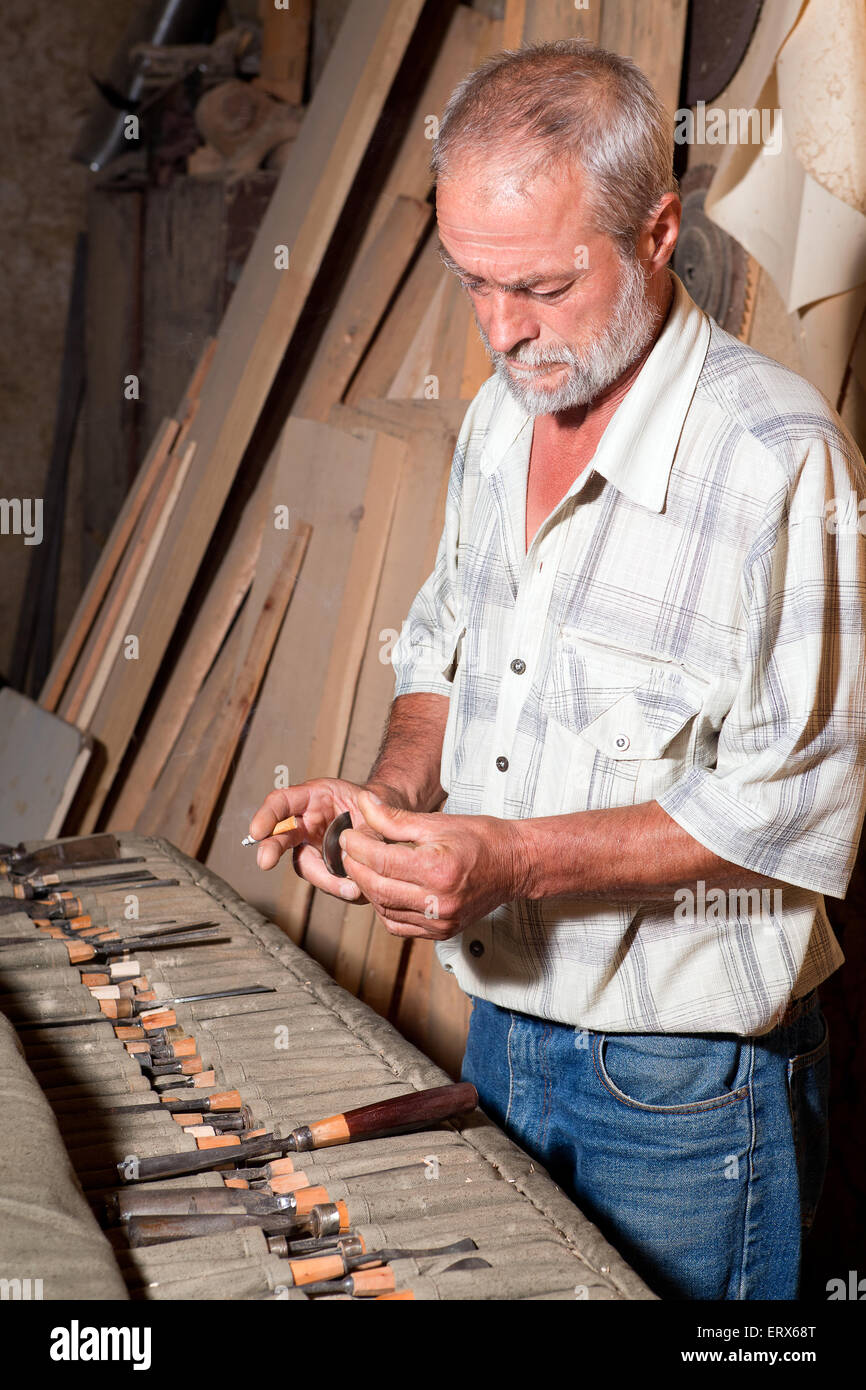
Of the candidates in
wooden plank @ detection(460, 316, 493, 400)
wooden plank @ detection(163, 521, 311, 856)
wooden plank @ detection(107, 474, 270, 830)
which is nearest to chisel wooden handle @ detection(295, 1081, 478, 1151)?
wooden plank @ detection(460, 316, 493, 400)

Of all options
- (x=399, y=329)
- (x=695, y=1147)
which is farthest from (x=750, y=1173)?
(x=399, y=329)

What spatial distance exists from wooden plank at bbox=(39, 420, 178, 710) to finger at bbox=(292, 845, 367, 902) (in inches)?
116

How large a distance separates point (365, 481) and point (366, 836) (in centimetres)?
165

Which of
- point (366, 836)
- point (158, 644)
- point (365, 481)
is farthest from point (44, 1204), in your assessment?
point (158, 644)

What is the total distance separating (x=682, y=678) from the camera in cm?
150

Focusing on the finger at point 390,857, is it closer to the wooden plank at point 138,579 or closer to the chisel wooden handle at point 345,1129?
the chisel wooden handle at point 345,1129

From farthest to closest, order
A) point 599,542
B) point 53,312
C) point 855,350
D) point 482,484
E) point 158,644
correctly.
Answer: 1. point 53,312
2. point 158,644
3. point 855,350
4. point 482,484
5. point 599,542

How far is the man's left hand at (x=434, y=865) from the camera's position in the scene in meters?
1.39

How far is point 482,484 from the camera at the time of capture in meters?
1.83

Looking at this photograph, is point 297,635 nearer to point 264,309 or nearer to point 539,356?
point 264,309

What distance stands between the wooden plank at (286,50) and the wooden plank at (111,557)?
1519 mm

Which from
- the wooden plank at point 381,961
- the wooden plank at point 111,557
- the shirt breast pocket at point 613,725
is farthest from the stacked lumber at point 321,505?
the shirt breast pocket at point 613,725

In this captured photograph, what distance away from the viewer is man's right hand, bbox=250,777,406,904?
5.54 ft
